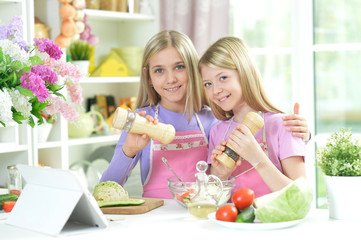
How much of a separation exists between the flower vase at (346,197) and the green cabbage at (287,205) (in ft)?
0.40

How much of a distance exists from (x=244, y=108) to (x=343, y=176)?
2.30 ft

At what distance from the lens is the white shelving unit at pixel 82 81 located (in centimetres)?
301

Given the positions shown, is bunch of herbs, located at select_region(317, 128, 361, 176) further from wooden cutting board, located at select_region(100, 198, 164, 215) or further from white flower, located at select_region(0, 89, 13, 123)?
white flower, located at select_region(0, 89, 13, 123)

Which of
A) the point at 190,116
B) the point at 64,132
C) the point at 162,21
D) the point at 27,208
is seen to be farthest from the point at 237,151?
the point at 162,21

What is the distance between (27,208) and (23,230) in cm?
8

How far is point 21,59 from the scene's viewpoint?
160 cm

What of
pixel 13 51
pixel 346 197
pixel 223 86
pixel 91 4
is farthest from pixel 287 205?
pixel 91 4

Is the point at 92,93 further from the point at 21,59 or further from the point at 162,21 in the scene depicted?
the point at 21,59

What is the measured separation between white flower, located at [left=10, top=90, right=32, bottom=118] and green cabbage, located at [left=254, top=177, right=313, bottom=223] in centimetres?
71

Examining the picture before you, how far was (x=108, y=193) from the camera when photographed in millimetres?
1802

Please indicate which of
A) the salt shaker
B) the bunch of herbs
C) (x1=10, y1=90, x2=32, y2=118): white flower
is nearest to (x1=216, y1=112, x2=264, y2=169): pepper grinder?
the bunch of herbs

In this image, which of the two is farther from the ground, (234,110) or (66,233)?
(234,110)

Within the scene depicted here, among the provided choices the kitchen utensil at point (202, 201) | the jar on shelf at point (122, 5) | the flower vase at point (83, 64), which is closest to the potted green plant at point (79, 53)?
the flower vase at point (83, 64)

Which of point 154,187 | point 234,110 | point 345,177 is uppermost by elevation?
point 234,110
